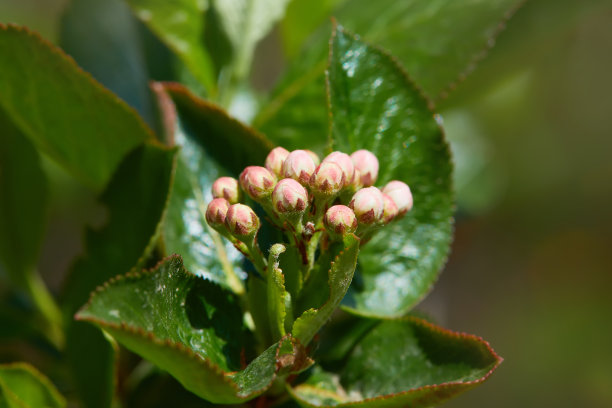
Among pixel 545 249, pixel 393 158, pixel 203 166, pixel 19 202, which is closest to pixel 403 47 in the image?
pixel 393 158

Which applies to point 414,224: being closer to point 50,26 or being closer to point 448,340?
point 448,340

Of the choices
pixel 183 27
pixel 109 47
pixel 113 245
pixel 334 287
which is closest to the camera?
pixel 334 287

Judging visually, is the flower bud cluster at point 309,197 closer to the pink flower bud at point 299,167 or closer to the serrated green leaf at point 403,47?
the pink flower bud at point 299,167

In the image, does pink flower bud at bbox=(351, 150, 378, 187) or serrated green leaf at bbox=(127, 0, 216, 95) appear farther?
serrated green leaf at bbox=(127, 0, 216, 95)

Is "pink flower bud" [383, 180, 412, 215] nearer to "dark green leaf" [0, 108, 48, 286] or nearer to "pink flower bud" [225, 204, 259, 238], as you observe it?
"pink flower bud" [225, 204, 259, 238]

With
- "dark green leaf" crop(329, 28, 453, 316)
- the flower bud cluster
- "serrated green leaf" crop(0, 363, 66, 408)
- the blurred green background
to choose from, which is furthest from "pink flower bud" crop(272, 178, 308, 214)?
the blurred green background

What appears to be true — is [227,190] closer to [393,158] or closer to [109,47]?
[393,158]

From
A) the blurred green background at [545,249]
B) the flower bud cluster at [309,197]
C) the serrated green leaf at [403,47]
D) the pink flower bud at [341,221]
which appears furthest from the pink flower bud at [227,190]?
the blurred green background at [545,249]
